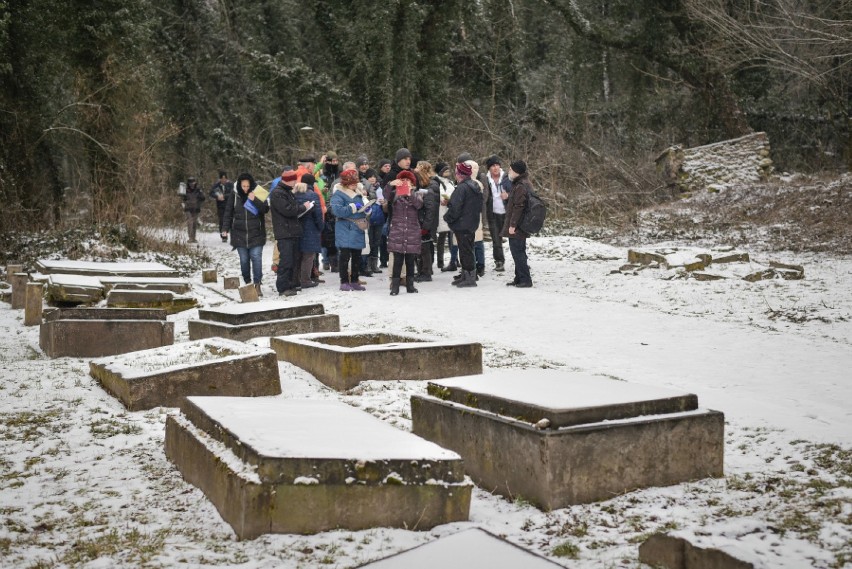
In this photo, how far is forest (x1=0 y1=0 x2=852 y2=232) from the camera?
21047 mm

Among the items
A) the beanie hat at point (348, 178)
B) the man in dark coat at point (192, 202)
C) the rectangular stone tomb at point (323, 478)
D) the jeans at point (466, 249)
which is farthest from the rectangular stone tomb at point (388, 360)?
the man in dark coat at point (192, 202)

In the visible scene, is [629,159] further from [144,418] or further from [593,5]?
[144,418]

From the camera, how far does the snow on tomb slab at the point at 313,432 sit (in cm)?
426

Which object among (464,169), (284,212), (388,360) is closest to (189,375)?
(388,360)

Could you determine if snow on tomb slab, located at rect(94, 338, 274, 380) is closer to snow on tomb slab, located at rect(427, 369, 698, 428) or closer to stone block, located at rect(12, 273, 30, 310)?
snow on tomb slab, located at rect(427, 369, 698, 428)

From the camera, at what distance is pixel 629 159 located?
2756cm

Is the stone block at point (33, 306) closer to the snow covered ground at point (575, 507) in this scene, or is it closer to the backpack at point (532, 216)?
the snow covered ground at point (575, 507)

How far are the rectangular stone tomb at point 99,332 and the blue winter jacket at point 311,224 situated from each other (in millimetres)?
4894

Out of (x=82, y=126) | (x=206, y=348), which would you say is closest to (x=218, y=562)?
(x=206, y=348)

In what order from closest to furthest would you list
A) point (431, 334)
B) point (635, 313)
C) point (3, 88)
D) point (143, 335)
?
point (143, 335) < point (431, 334) < point (635, 313) < point (3, 88)

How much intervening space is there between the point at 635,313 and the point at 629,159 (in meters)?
17.1

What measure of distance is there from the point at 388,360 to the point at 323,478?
324 cm

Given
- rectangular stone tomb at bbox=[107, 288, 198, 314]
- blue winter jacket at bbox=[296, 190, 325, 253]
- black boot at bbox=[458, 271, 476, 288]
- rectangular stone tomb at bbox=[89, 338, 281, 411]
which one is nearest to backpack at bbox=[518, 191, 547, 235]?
black boot at bbox=[458, 271, 476, 288]

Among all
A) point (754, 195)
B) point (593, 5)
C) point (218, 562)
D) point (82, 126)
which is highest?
point (593, 5)
